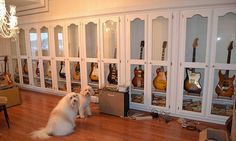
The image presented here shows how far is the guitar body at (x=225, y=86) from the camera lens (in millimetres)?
3076

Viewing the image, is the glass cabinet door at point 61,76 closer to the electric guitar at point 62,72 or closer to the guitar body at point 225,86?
the electric guitar at point 62,72

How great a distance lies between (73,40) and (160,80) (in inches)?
87.0

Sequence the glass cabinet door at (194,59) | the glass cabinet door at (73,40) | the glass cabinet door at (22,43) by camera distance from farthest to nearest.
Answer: the glass cabinet door at (22,43), the glass cabinet door at (73,40), the glass cabinet door at (194,59)

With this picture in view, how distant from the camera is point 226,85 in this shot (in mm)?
3123

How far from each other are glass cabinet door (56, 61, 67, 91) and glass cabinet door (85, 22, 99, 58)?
87cm

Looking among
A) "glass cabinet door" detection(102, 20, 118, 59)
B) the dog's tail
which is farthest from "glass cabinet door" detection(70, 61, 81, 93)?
the dog's tail

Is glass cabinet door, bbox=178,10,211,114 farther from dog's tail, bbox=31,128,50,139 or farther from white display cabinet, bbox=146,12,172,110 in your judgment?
dog's tail, bbox=31,128,50,139

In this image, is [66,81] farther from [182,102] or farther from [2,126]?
[182,102]

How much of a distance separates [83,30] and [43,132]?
2.21m

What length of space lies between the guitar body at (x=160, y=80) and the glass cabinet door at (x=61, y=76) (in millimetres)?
2295

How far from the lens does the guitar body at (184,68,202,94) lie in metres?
3.30

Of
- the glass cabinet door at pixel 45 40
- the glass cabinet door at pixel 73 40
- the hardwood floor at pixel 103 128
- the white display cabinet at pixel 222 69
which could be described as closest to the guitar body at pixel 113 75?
the hardwood floor at pixel 103 128

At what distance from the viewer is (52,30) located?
4648 mm

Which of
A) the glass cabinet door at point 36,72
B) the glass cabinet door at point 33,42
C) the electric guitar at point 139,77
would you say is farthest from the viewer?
the glass cabinet door at point 36,72
